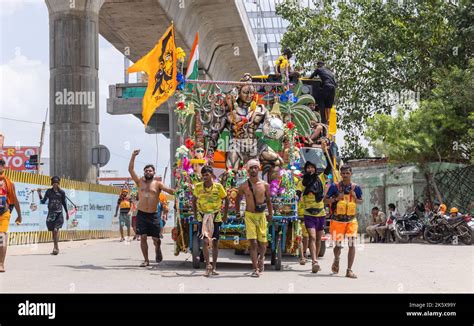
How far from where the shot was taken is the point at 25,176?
22234mm

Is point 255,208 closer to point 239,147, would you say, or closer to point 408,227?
point 239,147

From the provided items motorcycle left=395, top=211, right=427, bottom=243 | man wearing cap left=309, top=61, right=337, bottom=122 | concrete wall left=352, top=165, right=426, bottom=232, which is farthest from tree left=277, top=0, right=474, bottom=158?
man wearing cap left=309, top=61, right=337, bottom=122

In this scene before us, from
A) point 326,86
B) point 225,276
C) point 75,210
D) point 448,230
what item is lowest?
point 225,276

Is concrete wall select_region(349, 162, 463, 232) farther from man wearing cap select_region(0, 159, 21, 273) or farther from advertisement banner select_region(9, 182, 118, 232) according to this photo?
man wearing cap select_region(0, 159, 21, 273)

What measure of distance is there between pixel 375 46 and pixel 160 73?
21163 mm

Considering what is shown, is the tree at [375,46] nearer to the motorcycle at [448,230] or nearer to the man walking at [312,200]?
the motorcycle at [448,230]

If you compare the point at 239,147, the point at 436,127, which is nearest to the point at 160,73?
the point at 239,147

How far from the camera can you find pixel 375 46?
34125 mm

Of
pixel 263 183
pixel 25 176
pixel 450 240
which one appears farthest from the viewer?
pixel 450 240

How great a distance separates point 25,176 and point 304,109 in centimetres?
1024
